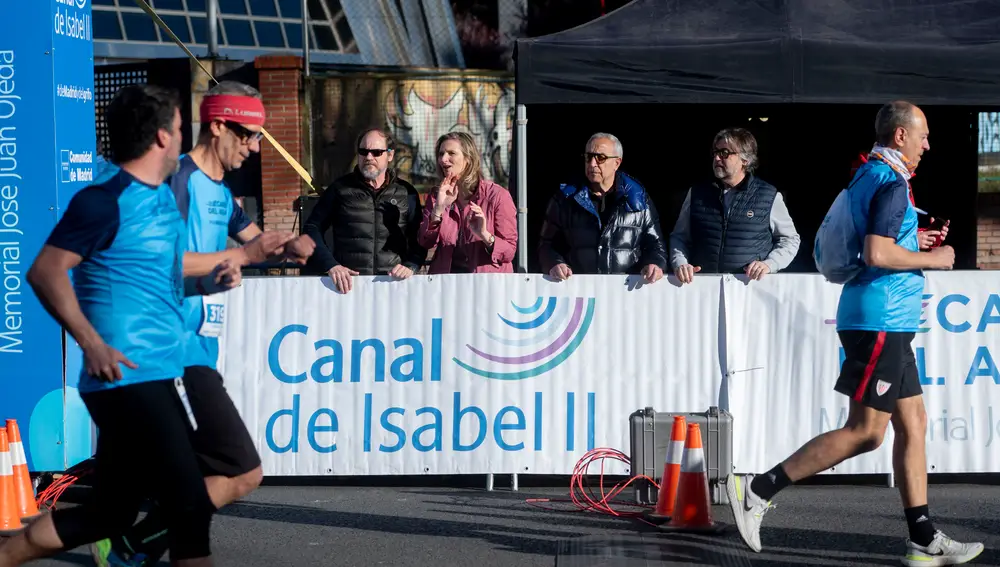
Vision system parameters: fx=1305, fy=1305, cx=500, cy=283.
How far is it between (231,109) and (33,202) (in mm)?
3128

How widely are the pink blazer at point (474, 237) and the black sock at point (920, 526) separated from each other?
334 centimetres

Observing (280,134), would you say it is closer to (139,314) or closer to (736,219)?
(736,219)

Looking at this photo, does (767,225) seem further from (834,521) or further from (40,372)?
(40,372)

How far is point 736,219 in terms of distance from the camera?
8211 mm

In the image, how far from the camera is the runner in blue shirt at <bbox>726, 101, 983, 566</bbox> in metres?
5.66

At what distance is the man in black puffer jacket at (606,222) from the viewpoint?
8.23 m

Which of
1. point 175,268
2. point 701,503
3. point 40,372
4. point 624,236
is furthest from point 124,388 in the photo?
point 624,236

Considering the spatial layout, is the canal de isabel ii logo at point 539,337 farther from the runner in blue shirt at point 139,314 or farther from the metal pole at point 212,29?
the metal pole at point 212,29

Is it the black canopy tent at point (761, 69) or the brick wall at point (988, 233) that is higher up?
the black canopy tent at point (761, 69)

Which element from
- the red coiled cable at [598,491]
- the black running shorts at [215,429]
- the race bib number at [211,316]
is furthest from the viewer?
the red coiled cable at [598,491]

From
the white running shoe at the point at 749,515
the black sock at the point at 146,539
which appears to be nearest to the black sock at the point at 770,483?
the white running shoe at the point at 749,515

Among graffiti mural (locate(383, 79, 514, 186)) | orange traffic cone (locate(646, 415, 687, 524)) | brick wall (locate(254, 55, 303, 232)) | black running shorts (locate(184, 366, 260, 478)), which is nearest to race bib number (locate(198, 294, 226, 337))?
black running shorts (locate(184, 366, 260, 478))

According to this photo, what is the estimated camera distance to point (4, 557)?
466cm

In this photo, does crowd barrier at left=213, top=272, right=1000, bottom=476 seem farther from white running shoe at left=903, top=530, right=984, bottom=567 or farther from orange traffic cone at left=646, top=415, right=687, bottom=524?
white running shoe at left=903, top=530, right=984, bottom=567
